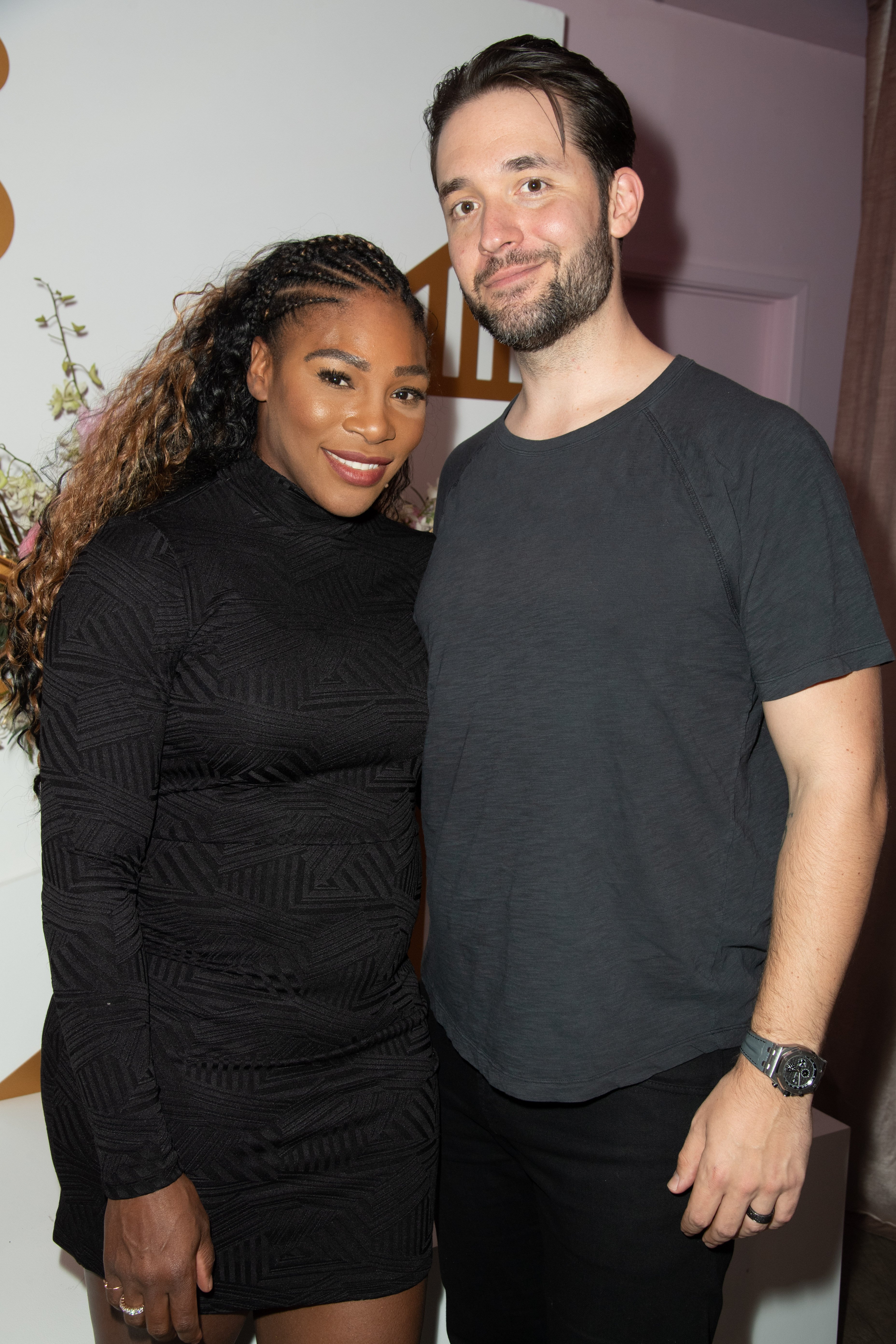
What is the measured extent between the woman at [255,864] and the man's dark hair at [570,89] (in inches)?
10.3

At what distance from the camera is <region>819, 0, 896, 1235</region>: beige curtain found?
257cm

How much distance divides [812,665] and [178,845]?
72 cm

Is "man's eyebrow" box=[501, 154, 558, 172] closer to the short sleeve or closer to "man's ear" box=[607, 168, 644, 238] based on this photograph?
→ "man's ear" box=[607, 168, 644, 238]

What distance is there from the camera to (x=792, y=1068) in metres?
1.02

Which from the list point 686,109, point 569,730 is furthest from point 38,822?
point 686,109

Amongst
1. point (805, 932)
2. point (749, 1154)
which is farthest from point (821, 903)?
point (749, 1154)

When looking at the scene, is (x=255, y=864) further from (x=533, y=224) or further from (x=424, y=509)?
(x=424, y=509)

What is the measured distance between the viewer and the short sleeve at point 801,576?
1.01 meters

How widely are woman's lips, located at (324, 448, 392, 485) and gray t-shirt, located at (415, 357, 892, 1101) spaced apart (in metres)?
0.23

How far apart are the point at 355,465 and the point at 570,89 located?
0.53 meters

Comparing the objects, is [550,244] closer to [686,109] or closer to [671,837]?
[671,837]

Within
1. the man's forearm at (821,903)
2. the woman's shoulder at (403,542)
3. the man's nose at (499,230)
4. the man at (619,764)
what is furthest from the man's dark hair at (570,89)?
the man's forearm at (821,903)

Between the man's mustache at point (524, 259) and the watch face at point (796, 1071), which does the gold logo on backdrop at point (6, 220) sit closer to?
the man's mustache at point (524, 259)

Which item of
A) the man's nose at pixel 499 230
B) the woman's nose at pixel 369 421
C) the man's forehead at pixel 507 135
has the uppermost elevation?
the man's forehead at pixel 507 135
